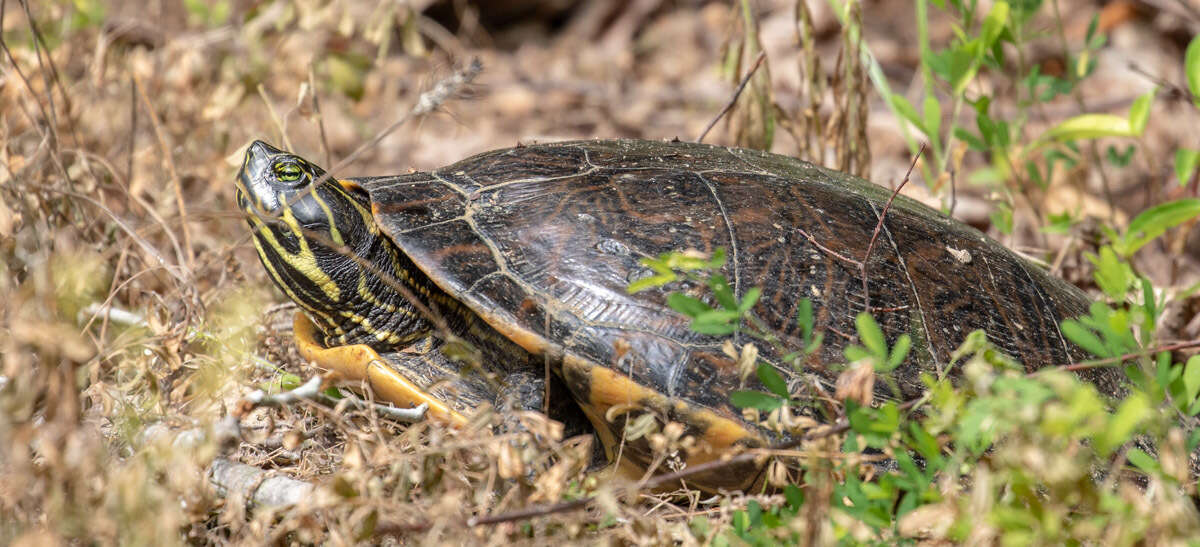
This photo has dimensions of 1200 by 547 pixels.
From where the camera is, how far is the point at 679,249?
247 cm

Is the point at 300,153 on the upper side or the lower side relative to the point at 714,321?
lower

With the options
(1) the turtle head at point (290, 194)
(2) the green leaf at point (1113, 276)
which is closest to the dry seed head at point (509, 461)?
(1) the turtle head at point (290, 194)

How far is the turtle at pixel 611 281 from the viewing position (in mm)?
2350

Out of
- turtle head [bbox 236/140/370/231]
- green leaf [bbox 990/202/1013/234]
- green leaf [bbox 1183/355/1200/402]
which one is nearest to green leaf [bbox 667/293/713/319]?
green leaf [bbox 1183/355/1200/402]

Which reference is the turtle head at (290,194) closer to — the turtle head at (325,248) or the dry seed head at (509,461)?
the turtle head at (325,248)

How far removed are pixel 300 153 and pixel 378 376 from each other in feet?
9.50

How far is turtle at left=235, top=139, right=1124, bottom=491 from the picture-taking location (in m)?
2.35

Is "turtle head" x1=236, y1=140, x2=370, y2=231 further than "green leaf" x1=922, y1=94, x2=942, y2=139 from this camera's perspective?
No

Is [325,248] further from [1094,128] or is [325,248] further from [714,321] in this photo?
[1094,128]

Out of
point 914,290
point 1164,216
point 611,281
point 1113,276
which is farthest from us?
point 1164,216

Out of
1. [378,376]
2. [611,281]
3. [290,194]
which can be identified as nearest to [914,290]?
[611,281]

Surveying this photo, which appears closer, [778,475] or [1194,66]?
[778,475]

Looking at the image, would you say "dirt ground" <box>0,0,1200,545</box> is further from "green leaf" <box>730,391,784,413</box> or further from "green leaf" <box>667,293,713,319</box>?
"green leaf" <box>667,293,713,319</box>

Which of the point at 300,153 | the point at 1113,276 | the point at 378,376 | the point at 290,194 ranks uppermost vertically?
the point at 1113,276
